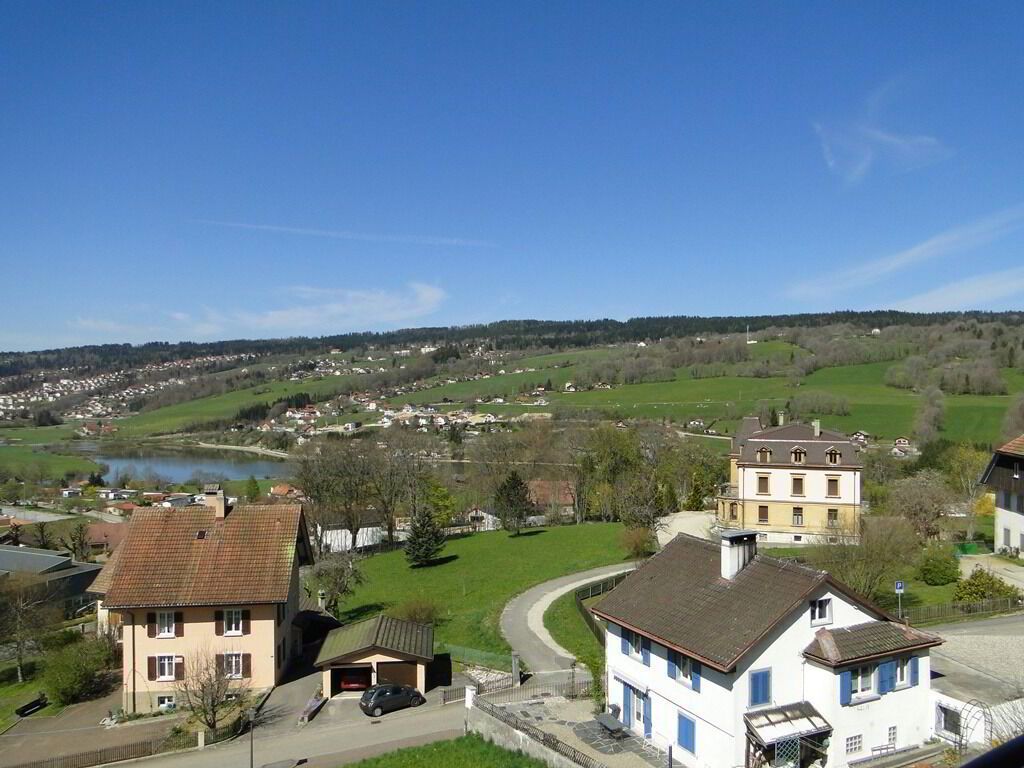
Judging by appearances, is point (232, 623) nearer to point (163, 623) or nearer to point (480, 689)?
point (163, 623)

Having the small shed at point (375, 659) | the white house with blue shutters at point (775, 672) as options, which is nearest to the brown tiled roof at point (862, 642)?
the white house with blue shutters at point (775, 672)

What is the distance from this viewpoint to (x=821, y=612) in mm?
19375

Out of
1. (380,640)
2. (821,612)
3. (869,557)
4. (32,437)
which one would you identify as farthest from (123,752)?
(32,437)

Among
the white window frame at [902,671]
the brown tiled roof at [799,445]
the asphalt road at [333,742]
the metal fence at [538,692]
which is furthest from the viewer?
the brown tiled roof at [799,445]

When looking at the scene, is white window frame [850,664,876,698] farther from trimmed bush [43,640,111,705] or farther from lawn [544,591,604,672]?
trimmed bush [43,640,111,705]

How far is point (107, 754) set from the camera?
2227 cm

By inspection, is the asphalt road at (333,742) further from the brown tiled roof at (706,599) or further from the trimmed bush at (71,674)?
the trimmed bush at (71,674)

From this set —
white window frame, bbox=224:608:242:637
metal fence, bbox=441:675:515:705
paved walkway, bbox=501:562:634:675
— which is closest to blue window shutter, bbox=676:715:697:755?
metal fence, bbox=441:675:515:705

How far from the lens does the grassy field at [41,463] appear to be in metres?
122

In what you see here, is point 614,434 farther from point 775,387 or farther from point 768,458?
point 775,387

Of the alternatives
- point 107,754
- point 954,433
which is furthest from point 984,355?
point 107,754

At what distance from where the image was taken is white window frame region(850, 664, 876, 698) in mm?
19109

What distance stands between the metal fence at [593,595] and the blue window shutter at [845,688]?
37.5 feet

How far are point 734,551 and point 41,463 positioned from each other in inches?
5368
